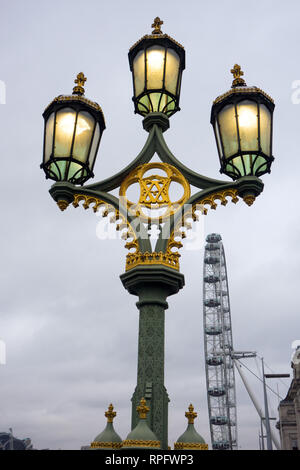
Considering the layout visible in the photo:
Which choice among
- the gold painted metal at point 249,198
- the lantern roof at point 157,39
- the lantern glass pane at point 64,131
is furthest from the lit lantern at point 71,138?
the gold painted metal at point 249,198

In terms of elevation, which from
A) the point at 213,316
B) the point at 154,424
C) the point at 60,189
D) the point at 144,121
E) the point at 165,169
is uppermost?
the point at 213,316

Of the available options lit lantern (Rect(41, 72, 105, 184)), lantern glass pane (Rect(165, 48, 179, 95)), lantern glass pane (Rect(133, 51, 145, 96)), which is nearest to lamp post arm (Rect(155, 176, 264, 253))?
lit lantern (Rect(41, 72, 105, 184))

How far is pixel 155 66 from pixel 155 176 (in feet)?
4.33

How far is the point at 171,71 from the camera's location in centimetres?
505

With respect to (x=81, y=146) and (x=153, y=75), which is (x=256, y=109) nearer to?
(x=153, y=75)

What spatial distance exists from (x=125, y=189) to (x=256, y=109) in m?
1.53

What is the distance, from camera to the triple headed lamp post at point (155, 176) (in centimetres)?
412

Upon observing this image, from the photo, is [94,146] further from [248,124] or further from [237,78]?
[237,78]

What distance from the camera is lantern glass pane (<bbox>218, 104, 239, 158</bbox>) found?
4465 mm

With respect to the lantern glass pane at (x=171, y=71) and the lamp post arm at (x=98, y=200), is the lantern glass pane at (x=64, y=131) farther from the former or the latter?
the lantern glass pane at (x=171, y=71)

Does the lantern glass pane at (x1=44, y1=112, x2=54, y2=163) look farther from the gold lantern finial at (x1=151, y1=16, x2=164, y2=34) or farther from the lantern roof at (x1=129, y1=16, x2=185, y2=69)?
the gold lantern finial at (x1=151, y1=16, x2=164, y2=34)

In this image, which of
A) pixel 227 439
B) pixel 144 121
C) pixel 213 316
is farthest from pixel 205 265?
pixel 144 121

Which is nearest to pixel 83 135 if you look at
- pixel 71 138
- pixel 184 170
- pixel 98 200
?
pixel 71 138
